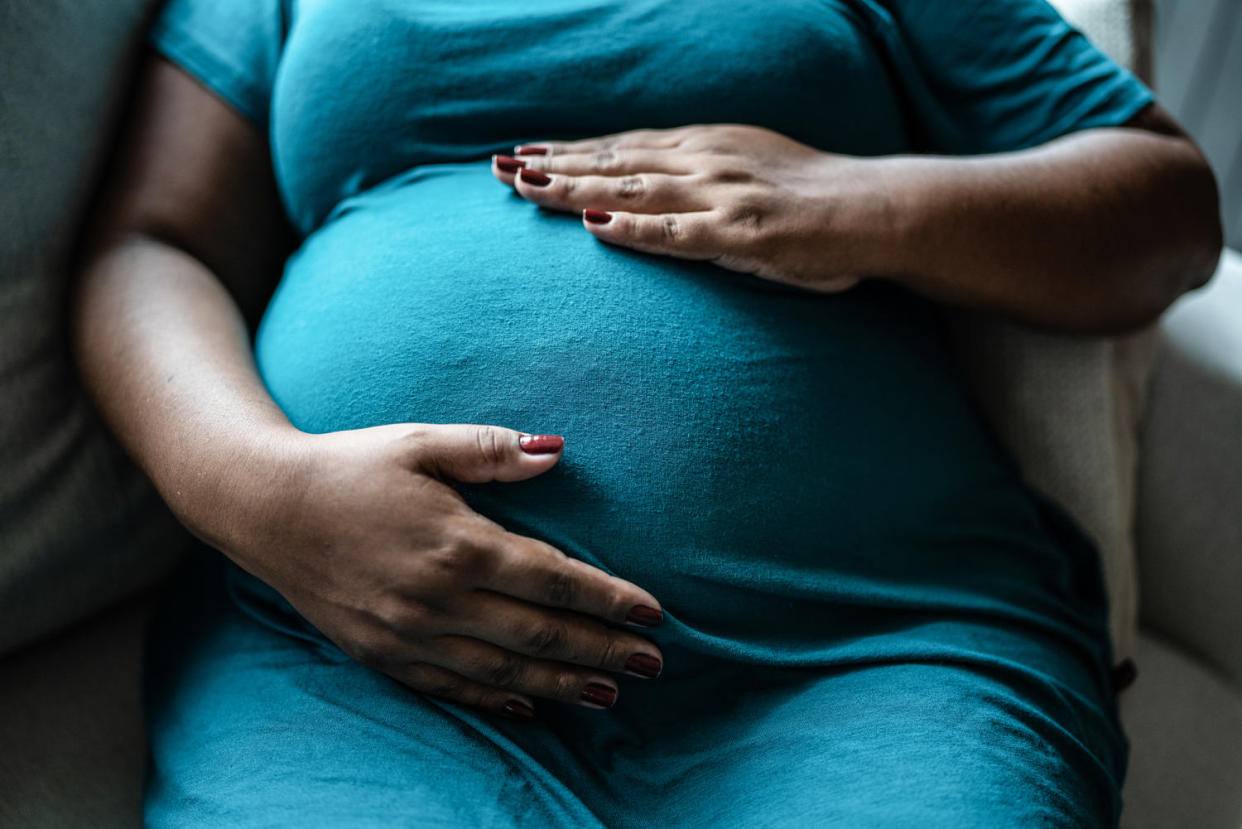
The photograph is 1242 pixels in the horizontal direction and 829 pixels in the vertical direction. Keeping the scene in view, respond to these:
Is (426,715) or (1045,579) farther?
(1045,579)

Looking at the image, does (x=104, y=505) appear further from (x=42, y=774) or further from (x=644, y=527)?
(x=644, y=527)

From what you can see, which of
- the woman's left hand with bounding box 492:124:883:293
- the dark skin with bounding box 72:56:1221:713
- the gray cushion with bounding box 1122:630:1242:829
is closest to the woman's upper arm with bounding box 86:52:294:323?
the dark skin with bounding box 72:56:1221:713

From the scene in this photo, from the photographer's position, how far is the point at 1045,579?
0.78 metres

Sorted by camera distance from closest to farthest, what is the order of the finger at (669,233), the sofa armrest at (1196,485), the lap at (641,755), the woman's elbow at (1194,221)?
the lap at (641,755) < the finger at (669,233) < the woman's elbow at (1194,221) < the sofa armrest at (1196,485)

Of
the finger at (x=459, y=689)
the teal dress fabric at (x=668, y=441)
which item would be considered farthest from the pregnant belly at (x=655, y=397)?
the finger at (x=459, y=689)

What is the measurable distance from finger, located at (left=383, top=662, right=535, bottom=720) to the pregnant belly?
0.11m

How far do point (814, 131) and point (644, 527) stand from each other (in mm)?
402

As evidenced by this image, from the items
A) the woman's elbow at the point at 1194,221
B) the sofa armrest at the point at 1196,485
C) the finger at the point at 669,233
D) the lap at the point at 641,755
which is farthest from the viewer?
the sofa armrest at the point at 1196,485

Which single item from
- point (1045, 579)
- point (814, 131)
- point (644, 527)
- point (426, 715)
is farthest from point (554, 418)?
point (1045, 579)

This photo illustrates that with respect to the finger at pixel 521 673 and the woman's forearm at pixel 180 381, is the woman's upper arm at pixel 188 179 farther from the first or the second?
the finger at pixel 521 673

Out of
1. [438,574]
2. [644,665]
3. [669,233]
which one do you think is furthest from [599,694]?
[669,233]

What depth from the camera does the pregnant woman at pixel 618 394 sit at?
22.8 inches

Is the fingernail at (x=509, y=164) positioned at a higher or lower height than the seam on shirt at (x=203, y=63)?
lower

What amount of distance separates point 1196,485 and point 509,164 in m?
0.77
